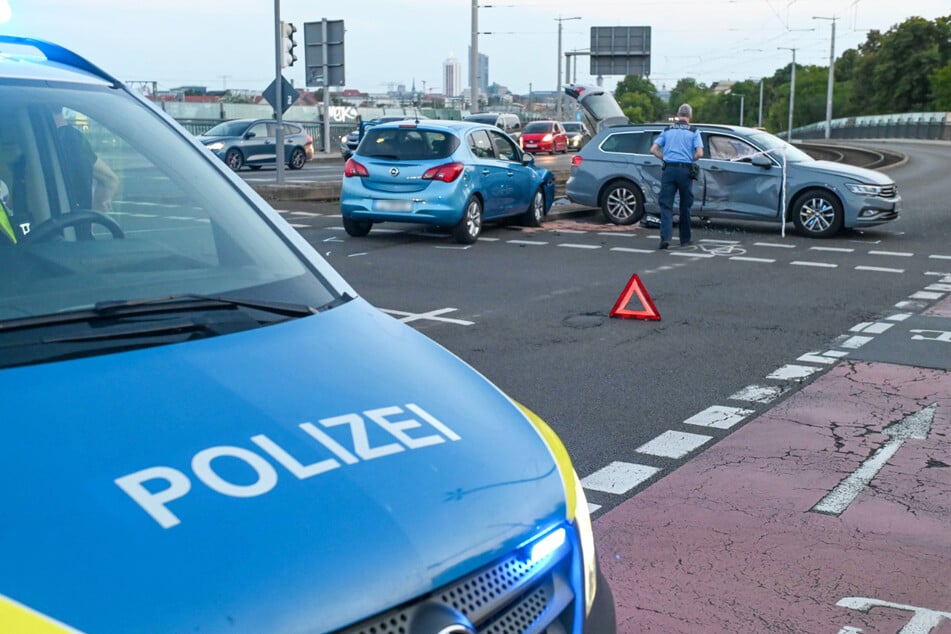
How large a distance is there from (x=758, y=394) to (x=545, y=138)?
45.9 meters

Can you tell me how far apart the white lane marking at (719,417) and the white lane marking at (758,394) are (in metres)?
0.27

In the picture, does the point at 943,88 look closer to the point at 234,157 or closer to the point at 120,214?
the point at 234,157

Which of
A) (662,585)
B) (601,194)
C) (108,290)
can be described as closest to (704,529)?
(662,585)

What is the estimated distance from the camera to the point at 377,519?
1.89m

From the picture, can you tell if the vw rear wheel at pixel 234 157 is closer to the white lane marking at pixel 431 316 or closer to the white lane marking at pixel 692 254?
the white lane marking at pixel 692 254

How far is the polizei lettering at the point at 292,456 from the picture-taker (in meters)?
1.81

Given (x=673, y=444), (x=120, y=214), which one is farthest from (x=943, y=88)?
(x=120, y=214)

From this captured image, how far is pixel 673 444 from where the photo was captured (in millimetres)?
6277

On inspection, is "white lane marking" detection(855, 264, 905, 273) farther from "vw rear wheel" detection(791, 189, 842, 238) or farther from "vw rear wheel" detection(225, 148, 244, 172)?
"vw rear wheel" detection(225, 148, 244, 172)

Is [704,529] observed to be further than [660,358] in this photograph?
No

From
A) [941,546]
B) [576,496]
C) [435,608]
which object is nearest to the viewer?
[435,608]

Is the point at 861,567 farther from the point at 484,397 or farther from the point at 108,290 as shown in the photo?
the point at 108,290

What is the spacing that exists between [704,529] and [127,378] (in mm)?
3377

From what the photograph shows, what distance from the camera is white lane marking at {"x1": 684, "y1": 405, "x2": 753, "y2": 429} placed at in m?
6.71
